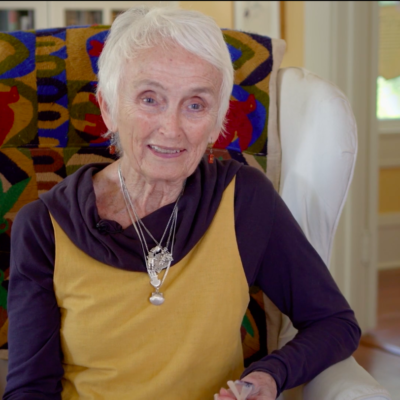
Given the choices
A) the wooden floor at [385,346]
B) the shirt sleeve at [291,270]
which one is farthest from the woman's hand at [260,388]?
the wooden floor at [385,346]

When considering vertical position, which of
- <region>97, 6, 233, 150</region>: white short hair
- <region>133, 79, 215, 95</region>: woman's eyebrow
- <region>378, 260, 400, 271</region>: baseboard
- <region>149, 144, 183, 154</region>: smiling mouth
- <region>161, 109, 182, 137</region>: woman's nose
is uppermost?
<region>97, 6, 233, 150</region>: white short hair

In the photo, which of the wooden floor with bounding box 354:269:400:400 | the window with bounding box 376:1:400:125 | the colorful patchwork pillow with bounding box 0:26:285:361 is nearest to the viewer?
the colorful patchwork pillow with bounding box 0:26:285:361

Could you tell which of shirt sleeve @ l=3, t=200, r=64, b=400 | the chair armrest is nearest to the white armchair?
the chair armrest

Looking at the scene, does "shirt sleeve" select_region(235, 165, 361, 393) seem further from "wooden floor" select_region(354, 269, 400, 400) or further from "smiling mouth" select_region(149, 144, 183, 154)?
"wooden floor" select_region(354, 269, 400, 400)

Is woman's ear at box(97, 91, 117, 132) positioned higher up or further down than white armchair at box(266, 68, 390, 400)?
higher up

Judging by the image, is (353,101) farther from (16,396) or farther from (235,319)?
(16,396)

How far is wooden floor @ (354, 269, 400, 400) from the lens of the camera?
8.13 feet

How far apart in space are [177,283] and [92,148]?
0.46 metres

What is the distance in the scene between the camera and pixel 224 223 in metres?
1.23

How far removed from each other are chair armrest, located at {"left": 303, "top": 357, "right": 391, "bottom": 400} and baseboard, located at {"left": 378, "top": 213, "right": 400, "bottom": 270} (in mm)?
2788

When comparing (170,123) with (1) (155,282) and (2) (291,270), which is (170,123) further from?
(2) (291,270)

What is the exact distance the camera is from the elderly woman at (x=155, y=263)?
3.69 ft

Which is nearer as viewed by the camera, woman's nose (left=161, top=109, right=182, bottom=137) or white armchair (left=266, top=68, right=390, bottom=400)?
woman's nose (left=161, top=109, right=182, bottom=137)

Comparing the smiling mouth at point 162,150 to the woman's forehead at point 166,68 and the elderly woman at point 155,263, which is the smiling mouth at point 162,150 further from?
the woman's forehead at point 166,68
